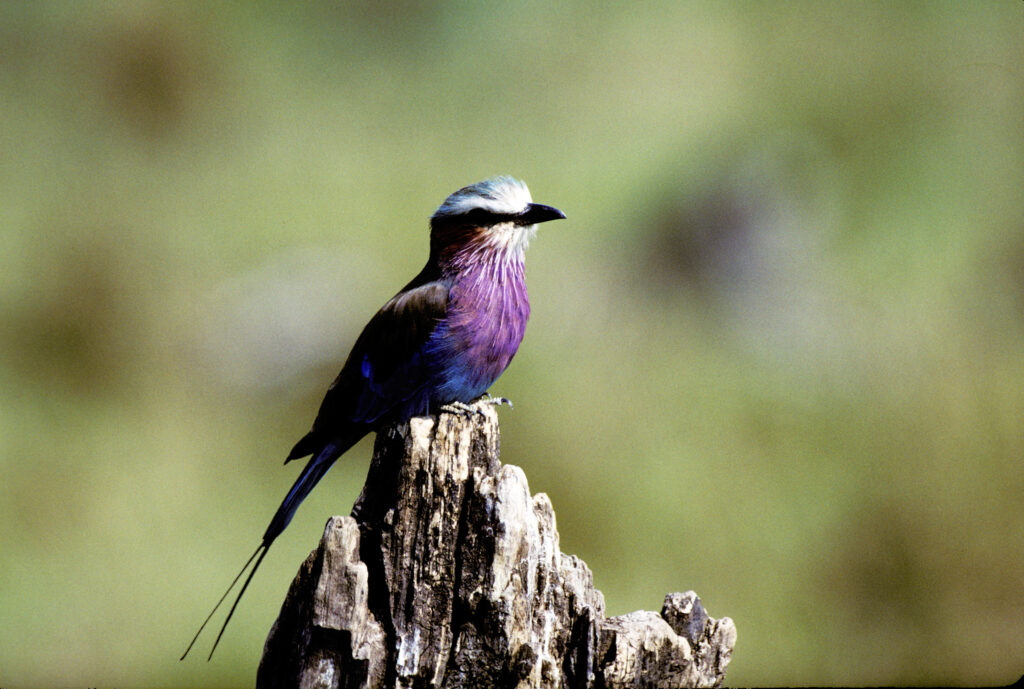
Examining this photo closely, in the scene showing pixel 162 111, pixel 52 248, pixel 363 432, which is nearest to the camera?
pixel 363 432

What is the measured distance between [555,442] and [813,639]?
156 centimetres

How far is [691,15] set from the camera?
4859 mm

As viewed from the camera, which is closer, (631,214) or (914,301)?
(914,301)

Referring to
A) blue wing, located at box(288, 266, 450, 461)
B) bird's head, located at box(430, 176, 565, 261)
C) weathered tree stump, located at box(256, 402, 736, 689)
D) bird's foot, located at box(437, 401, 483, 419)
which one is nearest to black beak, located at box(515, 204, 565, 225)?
bird's head, located at box(430, 176, 565, 261)

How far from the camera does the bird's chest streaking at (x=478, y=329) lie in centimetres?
297

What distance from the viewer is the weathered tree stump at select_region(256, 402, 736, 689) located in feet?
7.29

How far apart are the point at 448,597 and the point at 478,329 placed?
0.97m

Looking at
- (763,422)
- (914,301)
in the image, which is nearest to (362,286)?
(763,422)

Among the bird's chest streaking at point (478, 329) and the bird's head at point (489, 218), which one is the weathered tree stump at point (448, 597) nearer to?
the bird's chest streaking at point (478, 329)

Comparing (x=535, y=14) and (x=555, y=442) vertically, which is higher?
(x=535, y=14)

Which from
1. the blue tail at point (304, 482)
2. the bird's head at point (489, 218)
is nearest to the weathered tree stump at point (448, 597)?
the blue tail at point (304, 482)

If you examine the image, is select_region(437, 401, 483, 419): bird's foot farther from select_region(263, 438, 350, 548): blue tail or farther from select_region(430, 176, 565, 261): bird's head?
select_region(430, 176, 565, 261): bird's head

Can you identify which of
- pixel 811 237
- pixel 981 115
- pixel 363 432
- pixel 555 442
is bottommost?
pixel 363 432

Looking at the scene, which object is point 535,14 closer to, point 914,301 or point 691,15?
point 691,15
